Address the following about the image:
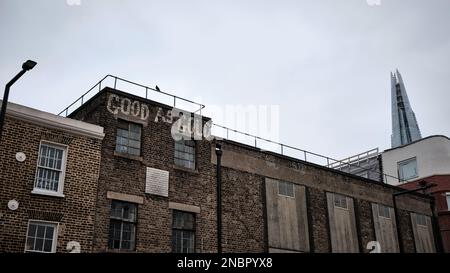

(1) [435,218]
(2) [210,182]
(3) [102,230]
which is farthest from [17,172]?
(1) [435,218]

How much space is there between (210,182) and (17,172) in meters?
8.80

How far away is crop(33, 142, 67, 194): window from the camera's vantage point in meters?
17.6

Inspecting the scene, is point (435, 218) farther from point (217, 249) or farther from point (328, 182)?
point (217, 249)

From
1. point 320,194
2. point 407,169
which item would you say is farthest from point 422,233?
point 407,169

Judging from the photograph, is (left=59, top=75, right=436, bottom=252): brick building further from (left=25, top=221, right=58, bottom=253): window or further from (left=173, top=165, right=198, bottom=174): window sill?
(left=25, top=221, right=58, bottom=253): window

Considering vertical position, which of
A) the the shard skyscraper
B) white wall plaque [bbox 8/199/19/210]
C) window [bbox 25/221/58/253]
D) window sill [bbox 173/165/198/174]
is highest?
the the shard skyscraper

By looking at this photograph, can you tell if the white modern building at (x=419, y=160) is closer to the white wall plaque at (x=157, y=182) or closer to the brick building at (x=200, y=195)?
the brick building at (x=200, y=195)

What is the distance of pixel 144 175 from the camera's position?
66.8ft

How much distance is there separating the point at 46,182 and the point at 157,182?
4727 millimetres

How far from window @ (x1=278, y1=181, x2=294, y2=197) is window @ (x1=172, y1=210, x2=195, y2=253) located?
602cm

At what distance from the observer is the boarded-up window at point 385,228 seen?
1184 inches

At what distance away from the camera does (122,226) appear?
62.7ft

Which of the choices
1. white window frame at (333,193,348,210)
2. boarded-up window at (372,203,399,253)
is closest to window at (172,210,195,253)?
white window frame at (333,193,348,210)

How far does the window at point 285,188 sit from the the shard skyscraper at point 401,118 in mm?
167906
